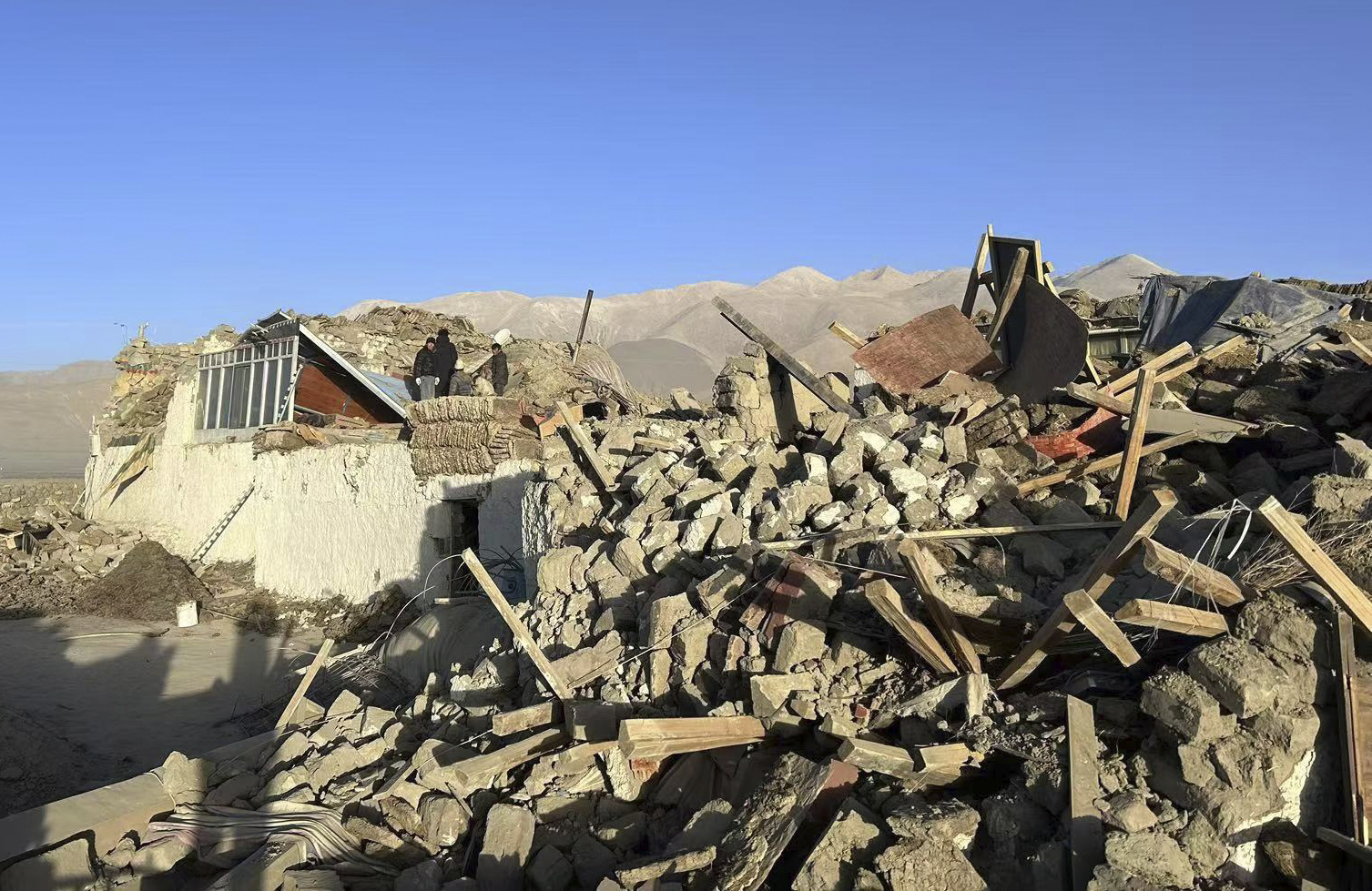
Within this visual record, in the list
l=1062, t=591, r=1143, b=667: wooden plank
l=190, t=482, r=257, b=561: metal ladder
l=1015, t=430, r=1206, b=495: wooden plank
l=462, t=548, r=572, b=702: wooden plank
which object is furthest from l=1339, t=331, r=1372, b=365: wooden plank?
l=190, t=482, r=257, b=561: metal ladder

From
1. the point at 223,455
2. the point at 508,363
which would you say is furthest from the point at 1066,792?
the point at 223,455

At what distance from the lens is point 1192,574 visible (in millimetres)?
4031

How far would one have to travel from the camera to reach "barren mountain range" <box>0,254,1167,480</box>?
4312cm

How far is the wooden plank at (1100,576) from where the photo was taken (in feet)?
13.4

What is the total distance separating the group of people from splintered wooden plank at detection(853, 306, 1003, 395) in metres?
6.96

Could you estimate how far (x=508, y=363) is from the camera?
15336 mm

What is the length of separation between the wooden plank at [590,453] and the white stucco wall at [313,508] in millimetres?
1472

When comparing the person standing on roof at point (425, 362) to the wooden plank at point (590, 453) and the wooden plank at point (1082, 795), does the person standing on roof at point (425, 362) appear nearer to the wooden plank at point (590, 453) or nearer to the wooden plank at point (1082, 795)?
the wooden plank at point (590, 453)

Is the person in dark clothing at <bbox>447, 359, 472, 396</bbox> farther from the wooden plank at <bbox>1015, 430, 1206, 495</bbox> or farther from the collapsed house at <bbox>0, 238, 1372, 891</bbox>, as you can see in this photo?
the wooden plank at <bbox>1015, 430, 1206, 495</bbox>

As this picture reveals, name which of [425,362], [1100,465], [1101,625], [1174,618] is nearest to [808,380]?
[1100,465]

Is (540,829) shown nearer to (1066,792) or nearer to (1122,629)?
(1066,792)

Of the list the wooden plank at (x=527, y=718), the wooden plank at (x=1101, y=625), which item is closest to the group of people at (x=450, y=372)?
the wooden plank at (x=527, y=718)

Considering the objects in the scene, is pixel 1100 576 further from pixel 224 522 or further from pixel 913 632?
pixel 224 522

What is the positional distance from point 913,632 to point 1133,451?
8.73 ft
